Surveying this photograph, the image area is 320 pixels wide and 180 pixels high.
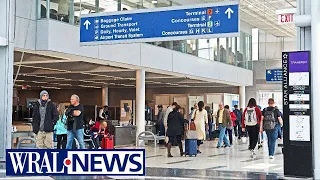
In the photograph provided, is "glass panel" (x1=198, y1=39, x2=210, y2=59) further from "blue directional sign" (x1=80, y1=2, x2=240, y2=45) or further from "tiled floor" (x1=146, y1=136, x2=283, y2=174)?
"blue directional sign" (x1=80, y1=2, x2=240, y2=45)

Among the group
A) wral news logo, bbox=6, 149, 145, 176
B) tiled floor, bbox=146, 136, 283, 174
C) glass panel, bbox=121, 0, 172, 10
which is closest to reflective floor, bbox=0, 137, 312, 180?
tiled floor, bbox=146, 136, 283, 174

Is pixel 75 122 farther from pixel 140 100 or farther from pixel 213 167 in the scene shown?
pixel 140 100

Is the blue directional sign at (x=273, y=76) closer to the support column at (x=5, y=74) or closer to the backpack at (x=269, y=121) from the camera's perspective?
the backpack at (x=269, y=121)

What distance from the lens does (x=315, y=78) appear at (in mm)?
9266

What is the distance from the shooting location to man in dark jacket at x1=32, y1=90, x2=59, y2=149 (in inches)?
467

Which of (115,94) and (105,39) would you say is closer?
(105,39)

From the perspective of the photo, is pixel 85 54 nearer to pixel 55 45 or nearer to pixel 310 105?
pixel 55 45

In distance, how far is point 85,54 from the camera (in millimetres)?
16234

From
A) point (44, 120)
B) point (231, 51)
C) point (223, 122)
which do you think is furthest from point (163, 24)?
point (231, 51)

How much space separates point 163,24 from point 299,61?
3.94m

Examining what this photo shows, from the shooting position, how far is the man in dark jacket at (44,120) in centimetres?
1186

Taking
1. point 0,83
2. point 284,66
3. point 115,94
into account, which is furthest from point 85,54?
point 115,94

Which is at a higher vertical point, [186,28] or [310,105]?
[186,28]

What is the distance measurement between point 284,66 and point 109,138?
8515 millimetres
